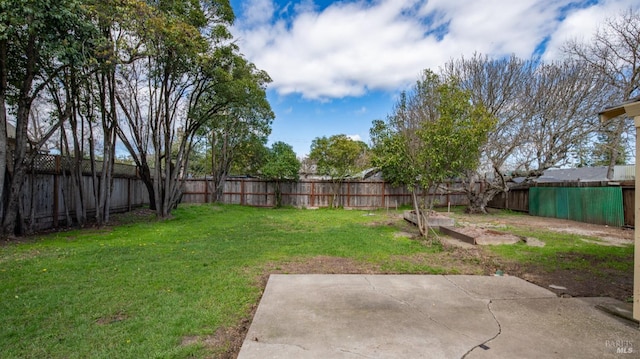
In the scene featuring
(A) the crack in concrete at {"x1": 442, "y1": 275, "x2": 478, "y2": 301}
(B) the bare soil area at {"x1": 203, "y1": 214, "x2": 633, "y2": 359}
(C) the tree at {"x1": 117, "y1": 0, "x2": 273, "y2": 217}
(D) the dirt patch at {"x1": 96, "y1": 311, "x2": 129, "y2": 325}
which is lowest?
(B) the bare soil area at {"x1": 203, "y1": 214, "x2": 633, "y2": 359}

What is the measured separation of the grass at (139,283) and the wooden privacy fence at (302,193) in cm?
857

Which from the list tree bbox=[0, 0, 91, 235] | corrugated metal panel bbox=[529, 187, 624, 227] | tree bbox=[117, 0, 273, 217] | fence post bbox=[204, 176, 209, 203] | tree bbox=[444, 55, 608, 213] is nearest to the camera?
tree bbox=[0, 0, 91, 235]

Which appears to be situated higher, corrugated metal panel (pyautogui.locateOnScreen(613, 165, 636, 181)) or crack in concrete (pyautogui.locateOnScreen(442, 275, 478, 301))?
corrugated metal panel (pyautogui.locateOnScreen(613, 165, 636, 181))

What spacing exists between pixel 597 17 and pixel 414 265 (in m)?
13.5

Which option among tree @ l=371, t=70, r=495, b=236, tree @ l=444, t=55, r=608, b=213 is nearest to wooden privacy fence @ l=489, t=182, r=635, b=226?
tree @ l=444, t=55, r=608, b=213

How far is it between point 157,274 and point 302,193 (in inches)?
490

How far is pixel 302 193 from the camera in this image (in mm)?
16641

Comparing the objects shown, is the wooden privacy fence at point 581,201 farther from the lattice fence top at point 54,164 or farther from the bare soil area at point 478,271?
the lattice fence top at point 54,164

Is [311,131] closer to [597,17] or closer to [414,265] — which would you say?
[597,17]

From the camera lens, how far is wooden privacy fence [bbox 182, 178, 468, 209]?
16.6 meters

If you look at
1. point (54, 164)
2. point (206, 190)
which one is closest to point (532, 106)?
point (206, 190)

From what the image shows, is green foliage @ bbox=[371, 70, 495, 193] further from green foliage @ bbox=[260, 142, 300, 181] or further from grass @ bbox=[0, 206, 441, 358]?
green foliage @ bbox=[260, 142, 300, 181]

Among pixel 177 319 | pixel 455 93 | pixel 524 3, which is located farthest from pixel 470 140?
pixel 177 319

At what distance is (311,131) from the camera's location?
855 inches
